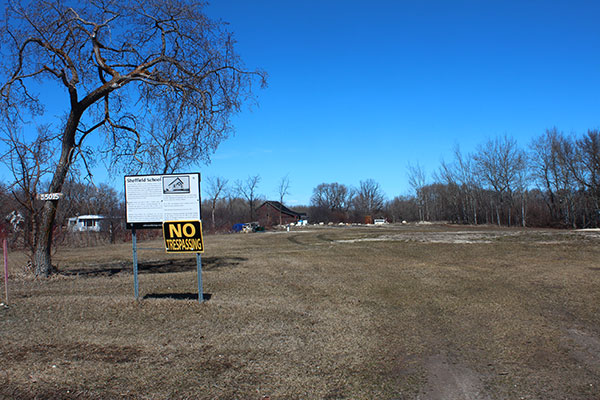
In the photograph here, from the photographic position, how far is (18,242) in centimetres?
1789

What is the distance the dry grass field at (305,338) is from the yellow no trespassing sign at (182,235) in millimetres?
990

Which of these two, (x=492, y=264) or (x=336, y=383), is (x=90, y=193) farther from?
(x=492, y=264)

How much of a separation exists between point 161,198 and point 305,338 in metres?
3.65

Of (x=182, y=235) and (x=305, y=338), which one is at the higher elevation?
(x=182, y=235)

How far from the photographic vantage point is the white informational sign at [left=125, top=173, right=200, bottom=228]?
25.4 feet

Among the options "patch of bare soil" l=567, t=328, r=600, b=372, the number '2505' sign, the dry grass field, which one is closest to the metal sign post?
the dry grass field

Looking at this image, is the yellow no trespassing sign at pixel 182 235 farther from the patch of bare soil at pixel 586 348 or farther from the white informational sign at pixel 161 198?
the patch of bare soil at pixel 586 348

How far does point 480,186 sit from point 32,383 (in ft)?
196

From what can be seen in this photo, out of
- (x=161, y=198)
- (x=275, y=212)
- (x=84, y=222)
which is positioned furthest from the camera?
(x=275, y=212)

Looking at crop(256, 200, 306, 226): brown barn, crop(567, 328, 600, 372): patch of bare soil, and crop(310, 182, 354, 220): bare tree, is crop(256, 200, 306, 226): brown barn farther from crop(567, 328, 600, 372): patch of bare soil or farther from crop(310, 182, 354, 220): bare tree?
crop(567, 328, 600, 372): patch of bare soil

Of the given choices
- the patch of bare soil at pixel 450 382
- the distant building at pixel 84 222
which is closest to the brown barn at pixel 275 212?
the distant building at pixel 84 222

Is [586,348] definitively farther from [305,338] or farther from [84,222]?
[84,222]

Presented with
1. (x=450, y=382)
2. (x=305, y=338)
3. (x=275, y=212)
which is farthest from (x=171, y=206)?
(x=275, y=212)

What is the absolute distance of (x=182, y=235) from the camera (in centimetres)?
772
